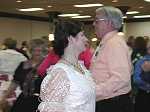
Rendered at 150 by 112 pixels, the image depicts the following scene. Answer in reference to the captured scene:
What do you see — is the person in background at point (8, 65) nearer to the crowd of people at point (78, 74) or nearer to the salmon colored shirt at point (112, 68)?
the crowd of people at point (78, 74)

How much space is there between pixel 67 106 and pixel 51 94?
0.10 metres

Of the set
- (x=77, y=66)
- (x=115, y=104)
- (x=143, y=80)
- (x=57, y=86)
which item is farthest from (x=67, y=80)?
(x=143, y=80)

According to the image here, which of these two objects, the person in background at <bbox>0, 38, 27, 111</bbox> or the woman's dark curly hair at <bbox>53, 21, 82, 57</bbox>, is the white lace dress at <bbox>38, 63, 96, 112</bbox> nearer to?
the woman's dark curly hair at <bbox>53, 21, 82, 57</bbox>

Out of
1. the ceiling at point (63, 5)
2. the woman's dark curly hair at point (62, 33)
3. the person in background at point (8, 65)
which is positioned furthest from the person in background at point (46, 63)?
the ceiling at point (63, 5)

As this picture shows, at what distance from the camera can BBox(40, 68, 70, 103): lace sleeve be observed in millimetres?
2129

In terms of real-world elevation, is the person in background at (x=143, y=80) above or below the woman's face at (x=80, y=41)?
below

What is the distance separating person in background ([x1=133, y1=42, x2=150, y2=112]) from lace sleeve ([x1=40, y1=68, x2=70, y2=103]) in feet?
10.4

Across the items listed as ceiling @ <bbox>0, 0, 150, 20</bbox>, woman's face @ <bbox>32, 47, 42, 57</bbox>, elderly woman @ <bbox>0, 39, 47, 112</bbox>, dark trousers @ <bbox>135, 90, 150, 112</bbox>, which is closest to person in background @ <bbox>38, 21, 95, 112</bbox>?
elderly woman @ <bbox>0, 39, 47, 112</bbox>

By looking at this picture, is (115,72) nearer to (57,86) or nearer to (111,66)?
(111,66)

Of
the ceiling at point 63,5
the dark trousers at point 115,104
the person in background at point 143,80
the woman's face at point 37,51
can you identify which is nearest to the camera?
the dark trousers at point 115,104

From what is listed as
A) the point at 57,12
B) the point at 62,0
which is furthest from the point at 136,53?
the point at 57,12

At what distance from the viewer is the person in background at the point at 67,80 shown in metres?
2.13

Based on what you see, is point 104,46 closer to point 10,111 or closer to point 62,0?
point 10,111

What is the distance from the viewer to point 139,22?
2089 cm
